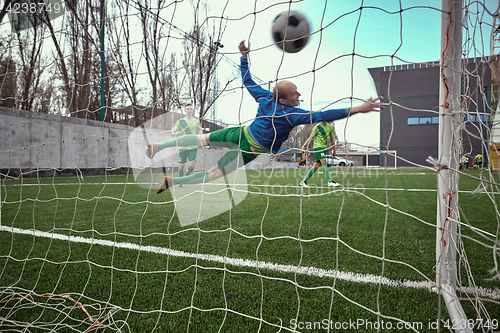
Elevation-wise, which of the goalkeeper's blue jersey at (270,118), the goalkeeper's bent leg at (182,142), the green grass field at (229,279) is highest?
the goalkeeper's blue jersey at (270,118)

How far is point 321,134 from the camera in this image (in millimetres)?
5012

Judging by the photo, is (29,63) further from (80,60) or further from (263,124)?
(263,124)

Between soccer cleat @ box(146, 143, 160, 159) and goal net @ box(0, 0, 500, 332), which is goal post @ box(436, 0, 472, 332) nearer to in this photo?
goal net @ box(0, 0, 500, 332)

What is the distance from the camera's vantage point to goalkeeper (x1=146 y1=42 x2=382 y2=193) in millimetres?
1566

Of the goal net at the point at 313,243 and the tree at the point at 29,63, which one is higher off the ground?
the tree at the point at 29,63

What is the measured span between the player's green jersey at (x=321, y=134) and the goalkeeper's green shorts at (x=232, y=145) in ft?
9.81

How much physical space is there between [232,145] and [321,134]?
326 centimetres

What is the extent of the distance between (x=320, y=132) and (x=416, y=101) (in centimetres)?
1835

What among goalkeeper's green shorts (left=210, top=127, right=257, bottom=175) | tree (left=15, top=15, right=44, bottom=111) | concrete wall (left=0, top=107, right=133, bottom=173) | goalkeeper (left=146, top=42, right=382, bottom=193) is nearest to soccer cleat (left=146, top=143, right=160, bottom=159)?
goalkeeper (left=146, top=42, right=382, bottom=193)

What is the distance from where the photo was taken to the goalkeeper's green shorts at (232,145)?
1.94 meters

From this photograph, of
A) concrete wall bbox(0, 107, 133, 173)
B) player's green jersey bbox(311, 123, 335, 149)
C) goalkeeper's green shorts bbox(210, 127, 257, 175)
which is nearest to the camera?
goalkeeper's green shorts bbox(210, 127, 257, 175)

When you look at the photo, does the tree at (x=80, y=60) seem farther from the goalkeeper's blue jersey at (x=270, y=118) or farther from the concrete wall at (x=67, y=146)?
the goalkeeper's blue jersey at (x=270, y=118)

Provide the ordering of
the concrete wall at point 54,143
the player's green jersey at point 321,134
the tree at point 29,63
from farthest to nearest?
the tree at point 29,63, the concrete wall at point 54,143, the player's green jersey at point 321,134

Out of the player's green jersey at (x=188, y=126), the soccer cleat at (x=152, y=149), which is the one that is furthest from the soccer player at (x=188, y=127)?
the soccer cleat at (x=152, y=149)
